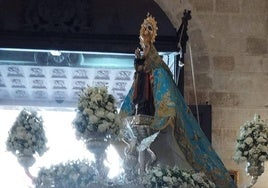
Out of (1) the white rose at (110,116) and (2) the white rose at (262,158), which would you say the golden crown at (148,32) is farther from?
(2) the white rose at (262,158)

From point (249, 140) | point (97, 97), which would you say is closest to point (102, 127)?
point (97, 97)

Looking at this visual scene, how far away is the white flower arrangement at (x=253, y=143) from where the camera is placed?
5227 millimetres

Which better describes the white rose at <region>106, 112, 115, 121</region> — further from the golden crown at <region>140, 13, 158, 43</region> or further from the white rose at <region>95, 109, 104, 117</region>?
the golden crown at <region>140, 13, 158, 43</region>

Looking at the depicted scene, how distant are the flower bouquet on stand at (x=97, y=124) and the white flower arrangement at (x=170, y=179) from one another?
28 centimetres

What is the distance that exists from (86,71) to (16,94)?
0.79m

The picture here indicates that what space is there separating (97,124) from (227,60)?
3.25 m

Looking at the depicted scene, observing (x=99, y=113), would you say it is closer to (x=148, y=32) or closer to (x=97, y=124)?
(x=97, y=124)

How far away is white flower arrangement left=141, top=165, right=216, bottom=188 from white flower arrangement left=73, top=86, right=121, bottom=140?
1.11 ft

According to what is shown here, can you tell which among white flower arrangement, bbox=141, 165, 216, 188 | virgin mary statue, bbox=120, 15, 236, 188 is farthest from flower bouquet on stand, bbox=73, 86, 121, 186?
virgin mary statue, bbox=120, 15, 236, 188

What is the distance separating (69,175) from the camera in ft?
14.1

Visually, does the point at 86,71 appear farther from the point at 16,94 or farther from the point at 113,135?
the point at 113,135

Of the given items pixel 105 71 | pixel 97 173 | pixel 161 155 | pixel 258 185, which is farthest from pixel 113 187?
pixel 258 185

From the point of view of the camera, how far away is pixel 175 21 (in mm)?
7316

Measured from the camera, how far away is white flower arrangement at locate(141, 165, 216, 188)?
4.38m
